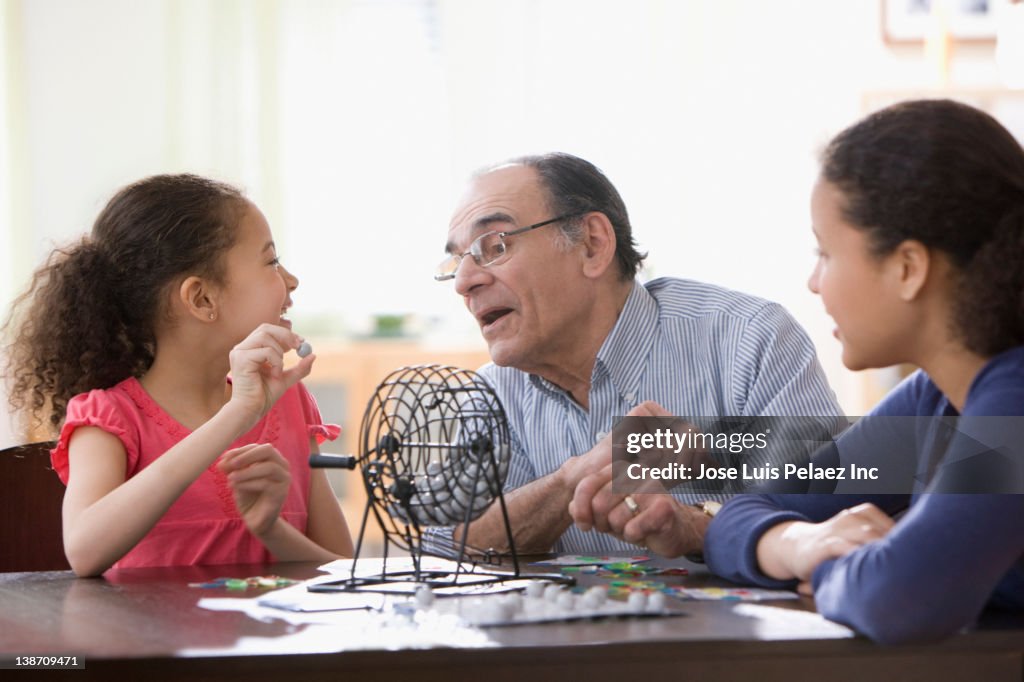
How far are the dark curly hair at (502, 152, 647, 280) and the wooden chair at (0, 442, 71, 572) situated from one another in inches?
38.7

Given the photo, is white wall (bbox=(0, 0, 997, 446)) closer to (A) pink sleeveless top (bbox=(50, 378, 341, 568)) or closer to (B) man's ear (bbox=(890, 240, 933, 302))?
(A) pink sleeveless top (bbox=(50, 378, 341, 568))

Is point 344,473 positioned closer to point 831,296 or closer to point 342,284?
point 342,284

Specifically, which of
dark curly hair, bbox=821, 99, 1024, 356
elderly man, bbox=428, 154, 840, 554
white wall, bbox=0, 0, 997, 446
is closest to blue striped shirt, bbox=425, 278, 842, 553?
elderly man, bbox=428, 154, 840, 554

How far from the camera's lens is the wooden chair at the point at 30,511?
183 cm

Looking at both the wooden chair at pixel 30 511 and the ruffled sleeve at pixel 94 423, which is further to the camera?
the wooden chair at pixel 30 511

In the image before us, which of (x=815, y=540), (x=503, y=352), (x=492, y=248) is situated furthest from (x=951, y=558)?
(x=492, y=248)

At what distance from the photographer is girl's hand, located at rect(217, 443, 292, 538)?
1612 mm

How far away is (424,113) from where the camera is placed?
522 cm

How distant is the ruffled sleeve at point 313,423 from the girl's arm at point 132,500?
0.43 metres

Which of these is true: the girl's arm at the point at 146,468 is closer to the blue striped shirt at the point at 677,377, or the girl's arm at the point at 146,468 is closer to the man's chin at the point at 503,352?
the man's chin at the point at 503,352

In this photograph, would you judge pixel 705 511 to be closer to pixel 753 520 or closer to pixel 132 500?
pixel 753 520

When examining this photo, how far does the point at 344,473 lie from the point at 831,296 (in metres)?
4.00

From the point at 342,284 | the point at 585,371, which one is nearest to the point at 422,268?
the point at 342,284

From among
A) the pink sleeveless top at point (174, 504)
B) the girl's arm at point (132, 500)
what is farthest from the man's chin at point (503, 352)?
the girl's arm at point (132, 500)
